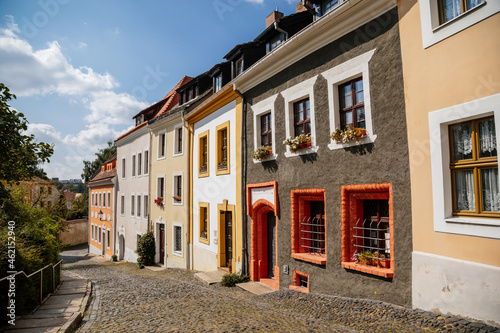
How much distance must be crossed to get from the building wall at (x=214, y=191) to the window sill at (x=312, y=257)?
150 inches

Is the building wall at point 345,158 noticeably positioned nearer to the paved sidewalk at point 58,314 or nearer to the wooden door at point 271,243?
the wooden door at point 271,243

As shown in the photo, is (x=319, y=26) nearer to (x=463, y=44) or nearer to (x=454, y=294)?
(x=463, y=44)

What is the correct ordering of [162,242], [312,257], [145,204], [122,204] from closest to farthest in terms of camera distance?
[312,257] → [162,242] → [145,204] → [122,204]

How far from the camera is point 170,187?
20969mm

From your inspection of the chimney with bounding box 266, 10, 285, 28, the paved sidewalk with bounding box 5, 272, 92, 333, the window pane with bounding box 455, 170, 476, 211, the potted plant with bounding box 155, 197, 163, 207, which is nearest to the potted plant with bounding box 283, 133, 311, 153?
the window pane with bounding box 455, 170, 476, 211

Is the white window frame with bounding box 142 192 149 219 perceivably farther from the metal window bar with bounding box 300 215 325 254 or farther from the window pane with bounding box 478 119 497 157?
the window pane with bounding box 478 119 497 157

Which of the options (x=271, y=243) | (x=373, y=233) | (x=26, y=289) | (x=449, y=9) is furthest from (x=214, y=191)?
(x=449, y=9)

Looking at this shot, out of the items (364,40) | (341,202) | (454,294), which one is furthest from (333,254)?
(364,40)

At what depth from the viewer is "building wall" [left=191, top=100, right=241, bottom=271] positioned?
1384 cm

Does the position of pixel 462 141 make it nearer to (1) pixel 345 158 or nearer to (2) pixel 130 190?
(1) pixel 345 158

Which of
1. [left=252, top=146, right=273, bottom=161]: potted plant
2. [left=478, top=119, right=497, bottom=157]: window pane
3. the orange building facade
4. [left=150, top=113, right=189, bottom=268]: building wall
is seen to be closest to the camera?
[left=478, top=119, right=497, bottom=157]: window pane

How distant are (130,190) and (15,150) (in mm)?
19374

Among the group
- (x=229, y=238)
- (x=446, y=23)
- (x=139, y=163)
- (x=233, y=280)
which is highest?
(x=446, y=23)

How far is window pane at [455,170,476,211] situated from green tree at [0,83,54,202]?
9.46 metres
